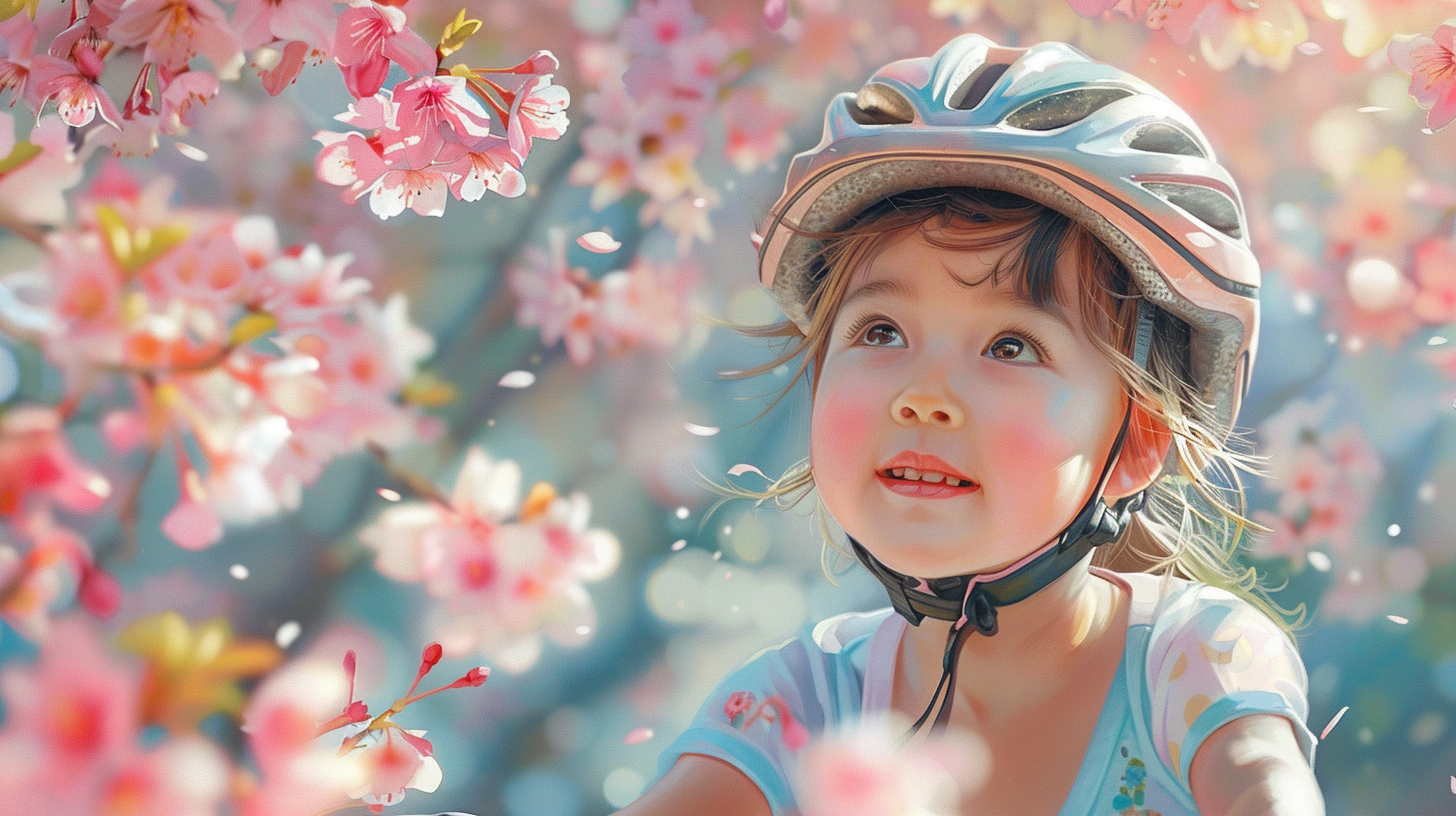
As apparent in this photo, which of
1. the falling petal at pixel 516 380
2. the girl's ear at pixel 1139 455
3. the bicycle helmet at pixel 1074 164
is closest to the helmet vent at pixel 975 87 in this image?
the bicycle helmet at pixel 1074 164

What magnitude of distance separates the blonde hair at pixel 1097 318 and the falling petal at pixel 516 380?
1.73ft

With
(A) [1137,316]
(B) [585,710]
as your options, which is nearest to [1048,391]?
(A) [1137,316]

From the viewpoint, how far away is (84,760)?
1571mm

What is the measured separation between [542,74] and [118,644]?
104 centimetres

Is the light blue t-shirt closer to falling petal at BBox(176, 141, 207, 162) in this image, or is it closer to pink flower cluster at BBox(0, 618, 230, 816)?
pink flower cluster at BBox(0, 618, 230, 816)

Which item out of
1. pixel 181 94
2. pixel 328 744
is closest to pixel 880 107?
pixel 181 94

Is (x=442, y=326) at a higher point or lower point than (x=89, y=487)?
higher

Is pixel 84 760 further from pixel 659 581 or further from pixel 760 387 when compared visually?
pixel 760 387

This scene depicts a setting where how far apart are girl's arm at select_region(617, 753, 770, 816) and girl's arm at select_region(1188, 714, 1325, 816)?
494mm

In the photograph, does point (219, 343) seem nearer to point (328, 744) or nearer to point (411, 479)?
point (411, 479)

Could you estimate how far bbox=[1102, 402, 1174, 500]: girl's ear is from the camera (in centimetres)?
139

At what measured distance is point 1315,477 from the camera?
1.99m

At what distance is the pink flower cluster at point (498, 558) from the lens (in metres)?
1.95

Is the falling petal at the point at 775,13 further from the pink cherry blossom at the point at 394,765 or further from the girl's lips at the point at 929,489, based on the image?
the pink cherry blossom at the point at 394,765
